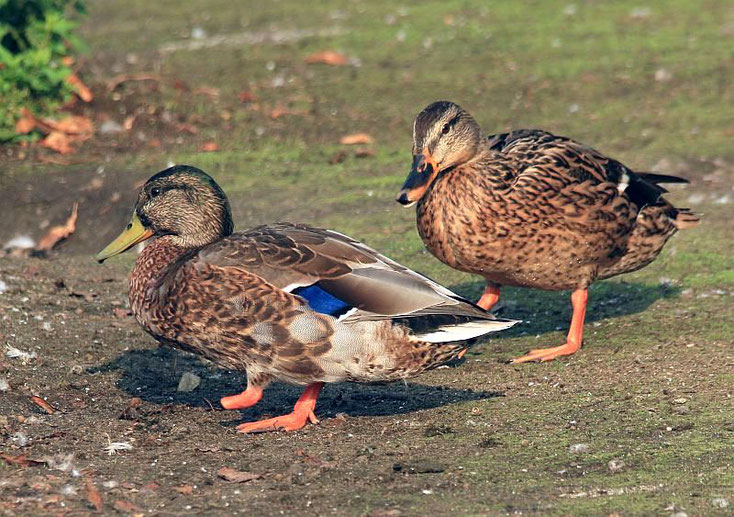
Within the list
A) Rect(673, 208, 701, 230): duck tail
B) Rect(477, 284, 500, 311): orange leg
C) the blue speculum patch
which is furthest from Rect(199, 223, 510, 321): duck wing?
Rect(673, 208, 701, 230): duck tail

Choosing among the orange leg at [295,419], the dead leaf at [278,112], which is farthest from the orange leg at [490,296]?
the dead leaf at [278,112]

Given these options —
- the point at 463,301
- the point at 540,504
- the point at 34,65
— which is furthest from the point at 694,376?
the point at 34,65

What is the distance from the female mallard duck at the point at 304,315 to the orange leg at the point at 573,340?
98 cm

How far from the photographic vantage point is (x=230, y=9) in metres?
14.7

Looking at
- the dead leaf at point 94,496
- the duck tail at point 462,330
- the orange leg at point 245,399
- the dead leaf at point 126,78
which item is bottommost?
the orange leg at point 245,399

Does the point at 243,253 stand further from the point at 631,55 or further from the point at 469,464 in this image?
the point at 631,55

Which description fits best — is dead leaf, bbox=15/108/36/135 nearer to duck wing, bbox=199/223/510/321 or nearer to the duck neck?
the duck neck

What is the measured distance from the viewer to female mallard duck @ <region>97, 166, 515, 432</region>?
16.8 ft

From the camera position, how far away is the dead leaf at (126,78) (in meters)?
10.9

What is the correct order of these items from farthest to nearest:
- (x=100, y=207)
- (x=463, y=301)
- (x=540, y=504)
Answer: (x=100, y=207), (x=463, y=301), (x=540, y=504)

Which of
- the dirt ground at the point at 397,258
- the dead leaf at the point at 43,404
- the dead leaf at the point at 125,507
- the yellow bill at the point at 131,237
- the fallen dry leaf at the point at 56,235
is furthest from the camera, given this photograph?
the fallen dry leaf at the point at 56,235

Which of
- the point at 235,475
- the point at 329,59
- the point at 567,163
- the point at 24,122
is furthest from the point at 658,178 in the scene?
the point at 329,59

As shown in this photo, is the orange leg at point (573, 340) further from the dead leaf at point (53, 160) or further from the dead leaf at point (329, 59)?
the dead leaf at point (329, 59)

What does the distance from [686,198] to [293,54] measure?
5.14 meters
